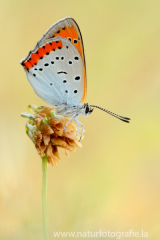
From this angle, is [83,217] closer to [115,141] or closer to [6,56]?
[115,141]

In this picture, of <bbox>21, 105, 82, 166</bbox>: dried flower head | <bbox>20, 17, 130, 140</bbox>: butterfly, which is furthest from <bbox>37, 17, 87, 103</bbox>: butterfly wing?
<bbox>21, 105, 82, 166</bbox>: dried flower head

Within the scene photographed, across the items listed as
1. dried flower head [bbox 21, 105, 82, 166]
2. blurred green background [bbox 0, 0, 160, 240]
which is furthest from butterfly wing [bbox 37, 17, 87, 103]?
blurred green background [bbox 0, 0, 160, 240]

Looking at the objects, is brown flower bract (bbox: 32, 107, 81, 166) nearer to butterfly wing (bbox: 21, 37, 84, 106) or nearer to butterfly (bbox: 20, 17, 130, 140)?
butterfly (bbox: 20, 17, 130, 140)

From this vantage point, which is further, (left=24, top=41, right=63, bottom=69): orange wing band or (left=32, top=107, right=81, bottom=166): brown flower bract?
(left=24, top=41, right=63, bottom=69): orange wing band

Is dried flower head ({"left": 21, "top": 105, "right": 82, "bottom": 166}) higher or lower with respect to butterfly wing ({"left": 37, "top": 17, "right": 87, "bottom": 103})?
lower

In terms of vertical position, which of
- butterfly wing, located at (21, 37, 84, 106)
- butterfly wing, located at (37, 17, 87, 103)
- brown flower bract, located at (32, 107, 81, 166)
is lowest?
brown flower bract, located at (32, 107, 81, 166)

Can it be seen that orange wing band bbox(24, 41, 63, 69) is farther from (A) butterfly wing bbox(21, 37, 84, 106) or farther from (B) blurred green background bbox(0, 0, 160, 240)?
(B) blurred green background bbox(0, 0, 160, 240)

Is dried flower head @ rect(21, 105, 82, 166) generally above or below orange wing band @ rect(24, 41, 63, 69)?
below

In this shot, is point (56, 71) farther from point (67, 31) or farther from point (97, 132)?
point (97, 132)
